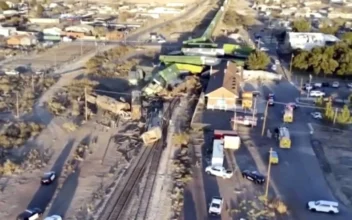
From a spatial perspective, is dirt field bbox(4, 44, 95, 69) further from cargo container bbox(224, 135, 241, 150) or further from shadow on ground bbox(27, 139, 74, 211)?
cargo container bbox(224, 135, 241, 150)

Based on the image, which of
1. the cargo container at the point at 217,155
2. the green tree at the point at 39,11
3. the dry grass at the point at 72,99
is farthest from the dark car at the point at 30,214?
the green tree at the point at 39,11

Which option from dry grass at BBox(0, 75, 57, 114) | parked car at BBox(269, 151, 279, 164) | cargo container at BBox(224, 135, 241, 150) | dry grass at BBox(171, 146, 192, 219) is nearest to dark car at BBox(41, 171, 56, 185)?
dry grass at BBox(171, 146, 192, 219)

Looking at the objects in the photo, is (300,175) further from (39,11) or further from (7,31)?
(39,11)

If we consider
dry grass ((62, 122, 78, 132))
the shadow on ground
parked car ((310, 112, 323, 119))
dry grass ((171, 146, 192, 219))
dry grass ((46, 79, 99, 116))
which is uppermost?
parked car ((310, 112, 323, 119))

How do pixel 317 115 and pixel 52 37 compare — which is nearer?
pixel 317 115

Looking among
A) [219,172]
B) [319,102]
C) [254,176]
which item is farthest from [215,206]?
[319,102]

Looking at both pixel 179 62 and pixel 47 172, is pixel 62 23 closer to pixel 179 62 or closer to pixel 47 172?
pixel 179 62
